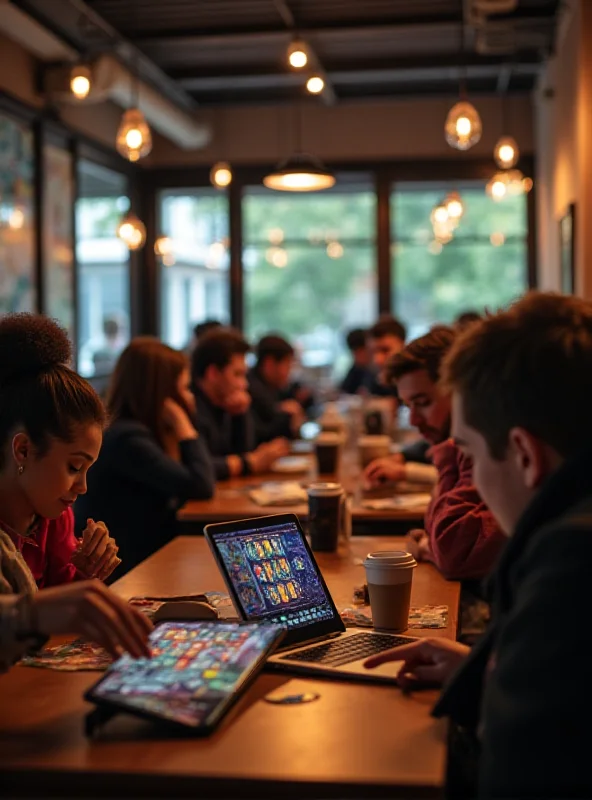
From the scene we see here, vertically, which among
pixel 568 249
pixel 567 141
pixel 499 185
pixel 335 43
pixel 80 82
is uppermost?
pixel 335 43

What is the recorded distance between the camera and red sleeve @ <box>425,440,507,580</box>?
8.73ft

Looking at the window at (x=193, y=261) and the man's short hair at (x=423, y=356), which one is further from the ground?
the window at (x=193, y=261)

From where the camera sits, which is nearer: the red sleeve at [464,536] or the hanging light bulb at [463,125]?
the red sleeve at [464,536]

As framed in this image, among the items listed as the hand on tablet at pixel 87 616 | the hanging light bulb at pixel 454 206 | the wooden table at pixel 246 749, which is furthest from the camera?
the hanging light bulb at pixel 454 206

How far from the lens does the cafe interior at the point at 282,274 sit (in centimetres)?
157

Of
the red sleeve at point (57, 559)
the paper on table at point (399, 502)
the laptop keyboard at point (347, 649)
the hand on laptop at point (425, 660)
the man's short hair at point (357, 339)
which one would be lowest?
the paper on table at point (399, 502)

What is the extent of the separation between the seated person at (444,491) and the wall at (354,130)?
7743 mm

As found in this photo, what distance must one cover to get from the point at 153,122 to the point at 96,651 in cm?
831

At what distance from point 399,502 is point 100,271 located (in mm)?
6621

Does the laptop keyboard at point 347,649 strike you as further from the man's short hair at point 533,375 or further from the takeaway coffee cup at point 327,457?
the takeaway coffee cup at point 327,457

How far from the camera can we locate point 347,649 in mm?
1987

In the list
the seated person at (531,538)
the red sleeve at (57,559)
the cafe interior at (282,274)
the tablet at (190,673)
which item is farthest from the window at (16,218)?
the seated person at (531,538)

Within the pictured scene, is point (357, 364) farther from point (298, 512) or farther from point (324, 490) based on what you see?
point (324, 490)

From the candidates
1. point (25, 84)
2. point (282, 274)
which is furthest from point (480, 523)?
point (282, 274)
